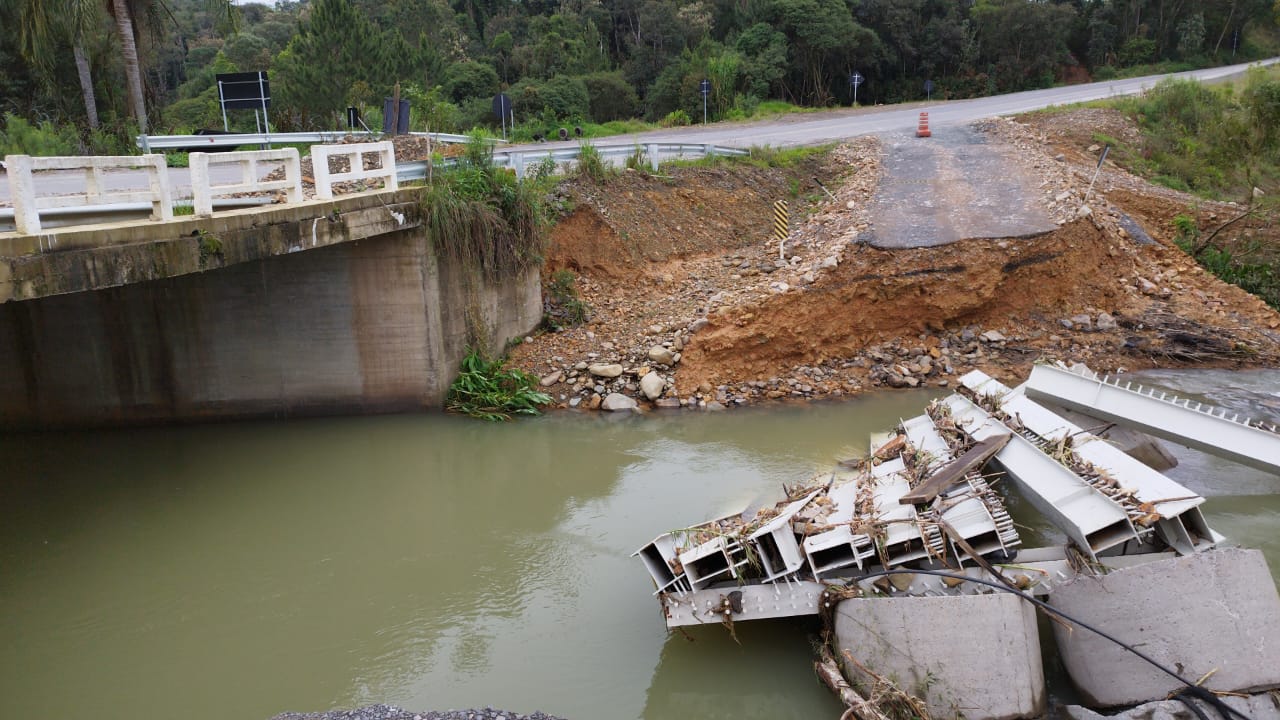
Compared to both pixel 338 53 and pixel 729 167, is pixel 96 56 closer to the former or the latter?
pixel 338 53

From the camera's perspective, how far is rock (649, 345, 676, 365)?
15016 mm

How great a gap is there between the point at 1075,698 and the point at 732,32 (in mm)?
40161

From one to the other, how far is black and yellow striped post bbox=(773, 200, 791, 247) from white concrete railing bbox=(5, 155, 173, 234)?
12.3 m

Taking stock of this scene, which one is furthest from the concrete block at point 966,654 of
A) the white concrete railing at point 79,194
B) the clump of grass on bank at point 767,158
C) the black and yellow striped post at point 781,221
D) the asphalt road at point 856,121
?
the asphalt road at point 856,121

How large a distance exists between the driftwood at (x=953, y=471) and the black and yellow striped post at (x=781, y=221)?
1011 cm

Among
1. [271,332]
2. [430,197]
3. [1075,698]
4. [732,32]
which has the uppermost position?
[732,32]

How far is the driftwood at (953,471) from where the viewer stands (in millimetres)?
7922

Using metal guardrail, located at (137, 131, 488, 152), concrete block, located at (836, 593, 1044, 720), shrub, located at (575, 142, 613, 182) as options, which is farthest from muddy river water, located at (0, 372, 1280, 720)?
shrub, located at (575, 142, 613, 182)

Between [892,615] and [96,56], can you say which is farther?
[96,56]

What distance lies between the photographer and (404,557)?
10125mm

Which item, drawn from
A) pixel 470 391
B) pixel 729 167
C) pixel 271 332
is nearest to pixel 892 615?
pixel 470 391

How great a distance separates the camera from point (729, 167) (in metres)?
21.4

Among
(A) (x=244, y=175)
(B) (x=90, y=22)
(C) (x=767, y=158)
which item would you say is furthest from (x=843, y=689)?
(B) (x=90, y=22)

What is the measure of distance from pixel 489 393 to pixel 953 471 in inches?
326
